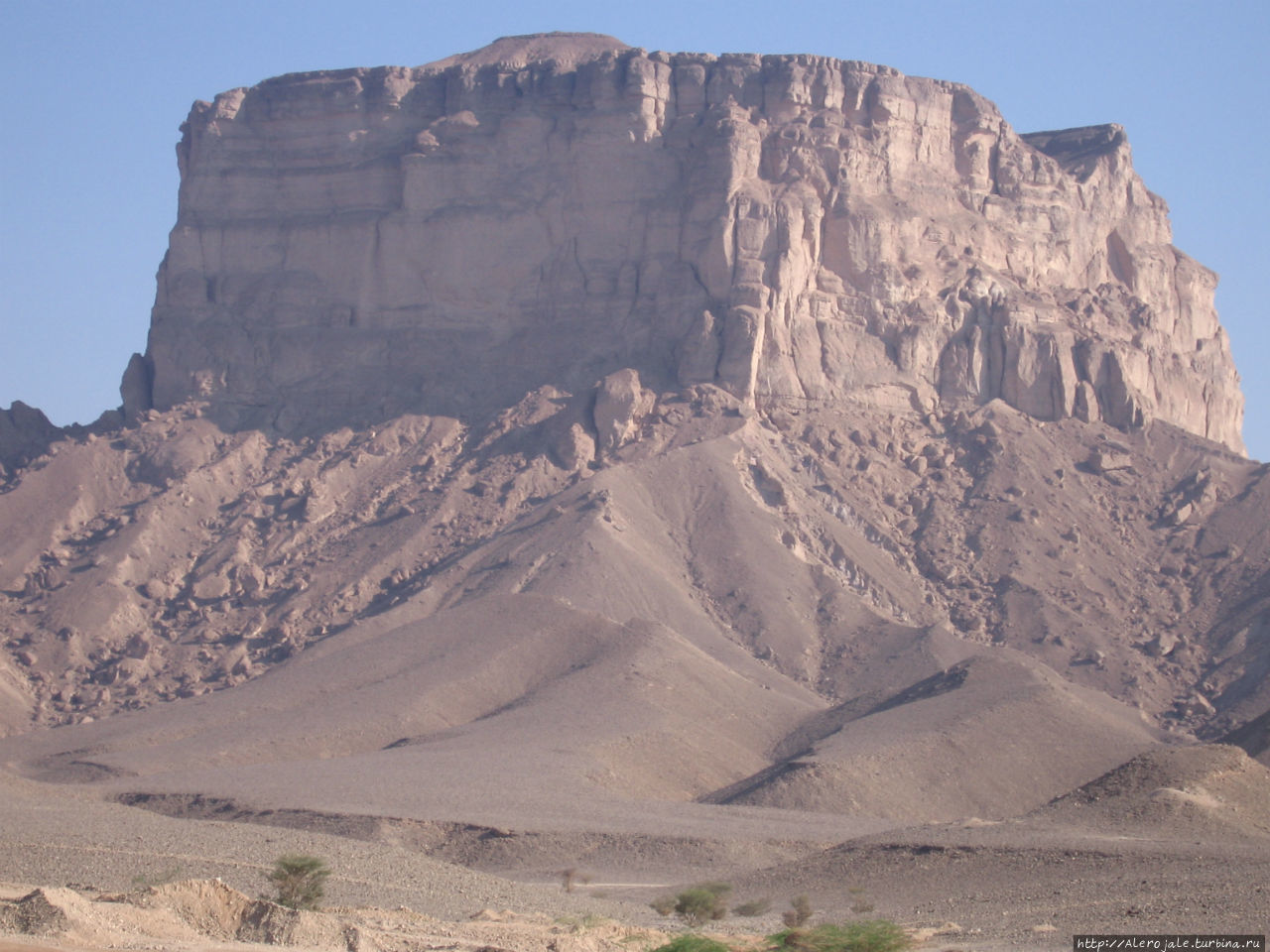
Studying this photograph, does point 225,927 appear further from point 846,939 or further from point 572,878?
point 572,878

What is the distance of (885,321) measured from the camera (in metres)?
92.7

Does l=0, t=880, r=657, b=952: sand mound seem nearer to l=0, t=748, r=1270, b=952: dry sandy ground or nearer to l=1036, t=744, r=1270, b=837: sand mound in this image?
l=0, t=748, r=1270, b=952: dry sandy ground

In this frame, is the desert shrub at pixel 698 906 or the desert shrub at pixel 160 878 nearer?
the desert shrub at pixel 160 878

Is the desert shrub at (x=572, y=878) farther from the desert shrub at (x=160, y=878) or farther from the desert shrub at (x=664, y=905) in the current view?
the desert shrub at (x=160, y=878)

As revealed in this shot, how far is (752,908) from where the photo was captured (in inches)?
1553

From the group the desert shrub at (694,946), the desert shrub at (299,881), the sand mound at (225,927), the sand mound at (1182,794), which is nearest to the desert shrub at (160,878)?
the desert shrub at (299,881)

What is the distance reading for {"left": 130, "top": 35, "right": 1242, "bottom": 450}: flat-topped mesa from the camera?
91.6 m

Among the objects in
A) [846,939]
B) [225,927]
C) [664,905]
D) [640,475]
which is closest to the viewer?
[225,927]

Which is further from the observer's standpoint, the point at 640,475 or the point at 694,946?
the point at 640,475

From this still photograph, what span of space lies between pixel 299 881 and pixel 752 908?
31.3 feet

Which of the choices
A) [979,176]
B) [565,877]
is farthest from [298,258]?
[565,877]

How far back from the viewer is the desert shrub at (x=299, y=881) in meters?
35.2

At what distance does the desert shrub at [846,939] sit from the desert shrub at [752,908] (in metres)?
7.65

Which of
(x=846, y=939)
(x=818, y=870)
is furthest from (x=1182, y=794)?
(x=846, y=939)
